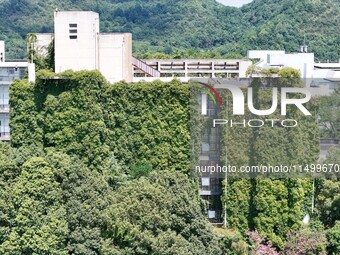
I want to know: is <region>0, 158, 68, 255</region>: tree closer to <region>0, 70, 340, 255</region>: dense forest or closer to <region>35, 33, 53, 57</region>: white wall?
<region>0, 70, 340, 255</region>: dense forest

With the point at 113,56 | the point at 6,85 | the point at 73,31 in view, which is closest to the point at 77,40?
the point at 73,31

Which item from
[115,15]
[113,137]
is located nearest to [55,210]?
[113,137]

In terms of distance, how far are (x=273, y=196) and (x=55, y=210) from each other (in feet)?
27.4

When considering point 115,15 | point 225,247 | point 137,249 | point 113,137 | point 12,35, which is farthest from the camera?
point 115,15

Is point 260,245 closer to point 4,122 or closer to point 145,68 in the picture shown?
point 145,68

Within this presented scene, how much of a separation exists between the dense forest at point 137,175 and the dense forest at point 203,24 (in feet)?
176

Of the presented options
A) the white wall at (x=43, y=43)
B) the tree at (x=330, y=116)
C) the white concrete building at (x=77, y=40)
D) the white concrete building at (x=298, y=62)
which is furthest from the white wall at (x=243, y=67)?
the white wall at (x=43, y=43)

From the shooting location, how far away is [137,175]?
31.0 meters

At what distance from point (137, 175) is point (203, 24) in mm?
80324

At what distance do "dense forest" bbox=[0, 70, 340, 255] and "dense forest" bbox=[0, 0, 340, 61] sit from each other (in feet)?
176

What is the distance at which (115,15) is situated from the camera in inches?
4454

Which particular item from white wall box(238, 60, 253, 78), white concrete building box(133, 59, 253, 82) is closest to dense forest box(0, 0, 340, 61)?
white concrete building box(133, 59, 253, 82)

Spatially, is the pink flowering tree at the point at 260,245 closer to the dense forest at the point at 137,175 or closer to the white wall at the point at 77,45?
the dense forest at the point at 137,175

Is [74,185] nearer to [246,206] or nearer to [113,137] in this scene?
[113,137]
